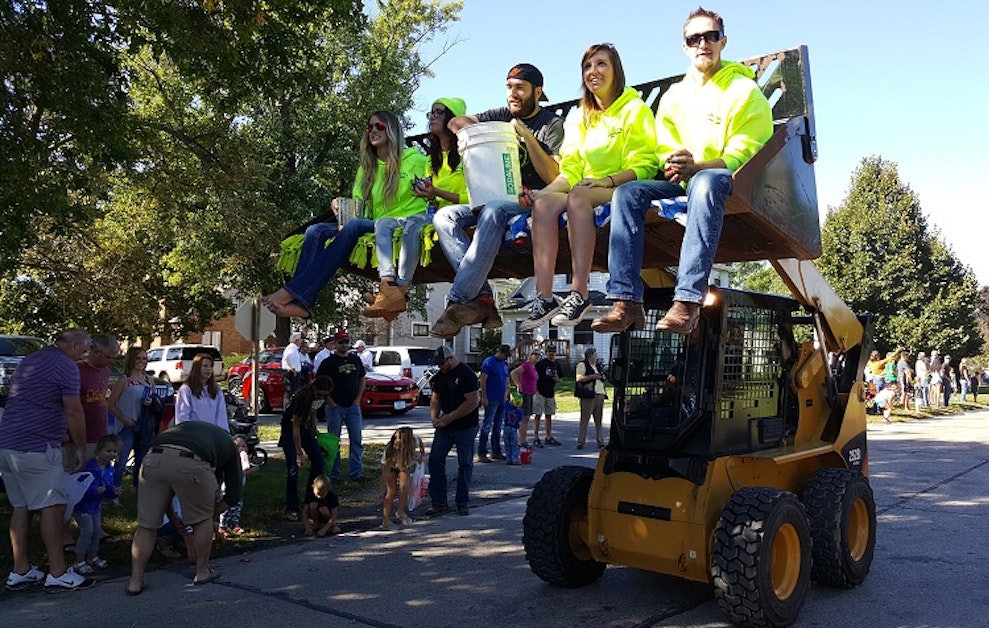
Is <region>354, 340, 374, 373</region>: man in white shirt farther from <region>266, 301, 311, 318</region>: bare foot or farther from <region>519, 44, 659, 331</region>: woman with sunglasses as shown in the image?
<region>519, 44, 659, 331</region>: woman with sunglasses

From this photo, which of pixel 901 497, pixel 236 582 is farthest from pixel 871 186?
pixel 236 582

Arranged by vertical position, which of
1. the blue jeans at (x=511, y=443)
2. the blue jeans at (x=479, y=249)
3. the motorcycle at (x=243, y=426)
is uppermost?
the blue jeans at (x=479, y=249)

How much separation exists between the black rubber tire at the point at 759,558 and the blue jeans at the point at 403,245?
8.14ft

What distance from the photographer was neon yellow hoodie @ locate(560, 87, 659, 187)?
13.5ft

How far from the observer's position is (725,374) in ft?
18.1

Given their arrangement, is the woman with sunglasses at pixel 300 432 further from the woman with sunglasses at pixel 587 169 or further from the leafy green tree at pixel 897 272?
the leafy green tree at pixel 897 272

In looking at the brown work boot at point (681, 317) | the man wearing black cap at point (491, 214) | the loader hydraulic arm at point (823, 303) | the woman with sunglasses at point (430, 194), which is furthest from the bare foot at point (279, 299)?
the loader hydraulic arm at point (823, 303)

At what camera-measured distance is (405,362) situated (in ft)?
70.3

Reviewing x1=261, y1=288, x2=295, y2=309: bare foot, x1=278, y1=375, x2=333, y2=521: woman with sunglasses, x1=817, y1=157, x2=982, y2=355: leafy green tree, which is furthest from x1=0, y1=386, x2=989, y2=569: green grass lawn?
x1=817, y1=157, x2=982, y2=355: leafy green tree

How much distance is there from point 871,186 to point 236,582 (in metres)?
38.1

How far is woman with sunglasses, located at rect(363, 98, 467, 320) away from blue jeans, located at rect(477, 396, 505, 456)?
7772 millimetres

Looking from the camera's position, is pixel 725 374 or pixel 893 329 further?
pixel 893 329

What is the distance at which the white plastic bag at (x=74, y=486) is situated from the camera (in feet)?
19.8

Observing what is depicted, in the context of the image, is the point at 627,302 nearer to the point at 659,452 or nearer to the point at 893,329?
the point at 659,452
